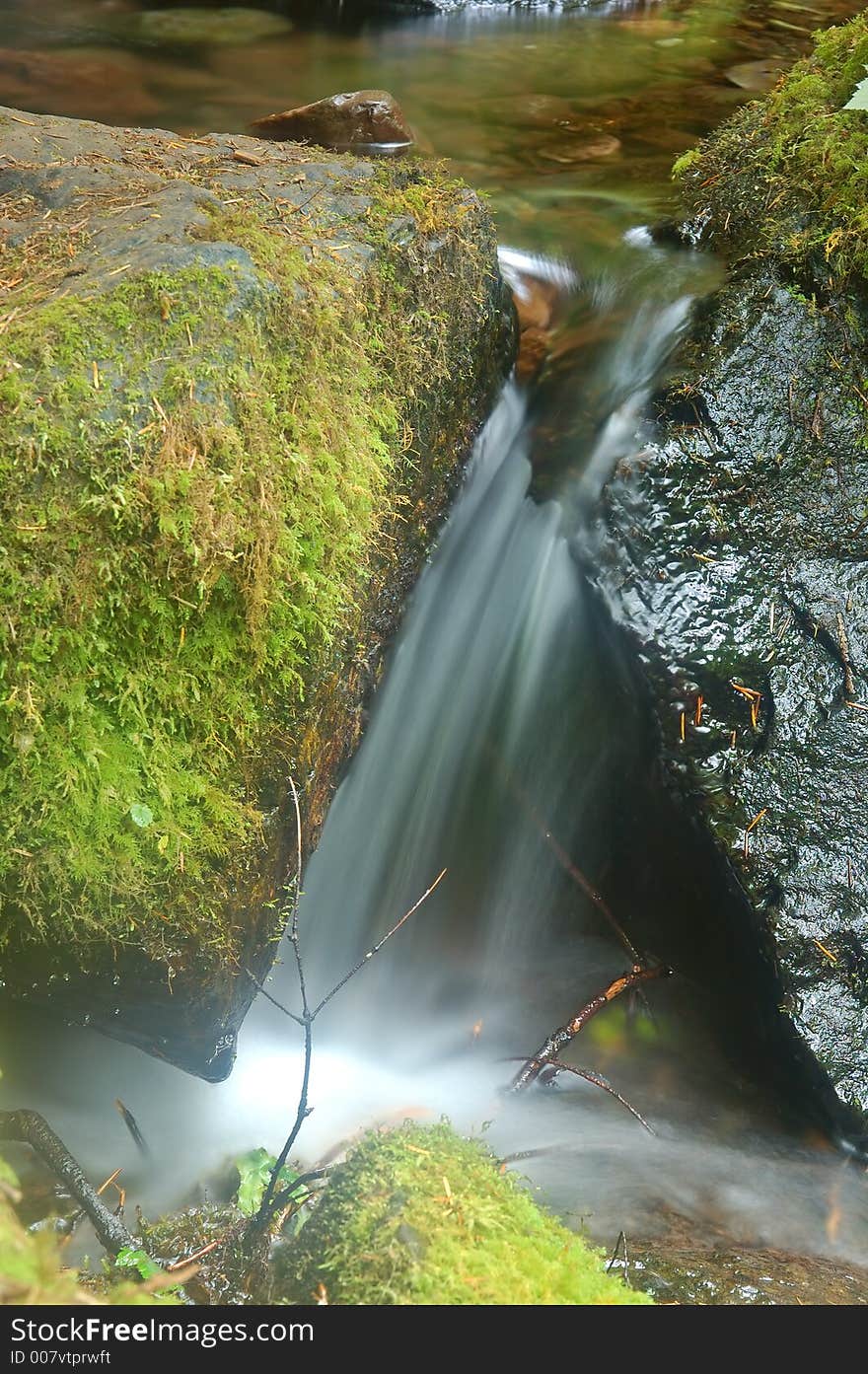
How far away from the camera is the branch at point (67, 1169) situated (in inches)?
101

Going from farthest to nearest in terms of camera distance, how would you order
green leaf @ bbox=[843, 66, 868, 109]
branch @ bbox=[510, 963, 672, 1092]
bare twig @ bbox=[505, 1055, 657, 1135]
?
green leaf @ bbox=[843, 66, 868, 109] < branch @ bbox=[510, 963, 672, 1092] < bare twig @ bbox=[505, 1055, 657, 1135]

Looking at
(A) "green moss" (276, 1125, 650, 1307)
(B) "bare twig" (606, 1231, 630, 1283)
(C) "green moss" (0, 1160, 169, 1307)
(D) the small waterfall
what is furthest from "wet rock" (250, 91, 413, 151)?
(C) "green moss" (0, 1160, 169, 1307)

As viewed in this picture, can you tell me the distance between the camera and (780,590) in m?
3.76

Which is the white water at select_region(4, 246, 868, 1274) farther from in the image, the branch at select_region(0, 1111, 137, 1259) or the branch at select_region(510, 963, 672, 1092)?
the branch at select_region(0, 1111, 137, 1259)

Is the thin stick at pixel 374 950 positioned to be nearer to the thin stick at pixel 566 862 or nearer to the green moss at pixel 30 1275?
the thin stick at pixel 566 862

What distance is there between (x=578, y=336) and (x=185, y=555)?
3.11m

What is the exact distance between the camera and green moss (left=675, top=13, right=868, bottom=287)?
159 inches

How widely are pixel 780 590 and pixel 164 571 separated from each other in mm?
2346

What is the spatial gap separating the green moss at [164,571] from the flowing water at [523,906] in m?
0.76

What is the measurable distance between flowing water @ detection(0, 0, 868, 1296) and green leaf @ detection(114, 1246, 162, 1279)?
0.52m

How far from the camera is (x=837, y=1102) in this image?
3350 mm

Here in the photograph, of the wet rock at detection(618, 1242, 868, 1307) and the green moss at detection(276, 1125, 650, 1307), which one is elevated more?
the green moss at detection(276, 1125, 650, 1307)

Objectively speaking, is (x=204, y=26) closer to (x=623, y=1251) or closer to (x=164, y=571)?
(x=164, y=571)

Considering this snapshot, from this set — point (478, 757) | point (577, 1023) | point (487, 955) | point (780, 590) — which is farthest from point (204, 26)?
point (577, 1023)
